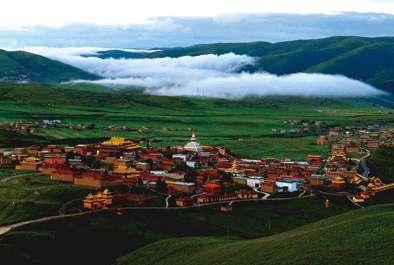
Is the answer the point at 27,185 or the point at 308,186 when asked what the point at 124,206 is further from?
the point at 308,186

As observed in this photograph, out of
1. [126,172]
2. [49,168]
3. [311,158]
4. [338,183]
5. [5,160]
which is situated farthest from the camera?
[311,158]

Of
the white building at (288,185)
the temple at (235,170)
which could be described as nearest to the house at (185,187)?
the temple at (235,170)

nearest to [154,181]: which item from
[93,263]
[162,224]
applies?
[162,224]

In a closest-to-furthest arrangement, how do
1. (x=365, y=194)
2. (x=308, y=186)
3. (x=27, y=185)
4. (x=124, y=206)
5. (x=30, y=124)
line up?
(x=124, y=206)
(x=27, y=185)
(x=365, y=194)
(x=308, y=186)
(x=30, y=124)

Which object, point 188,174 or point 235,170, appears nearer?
point 188,174

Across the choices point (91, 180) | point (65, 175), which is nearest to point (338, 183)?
point (91, 180)

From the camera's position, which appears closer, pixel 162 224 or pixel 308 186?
pixel 162 224

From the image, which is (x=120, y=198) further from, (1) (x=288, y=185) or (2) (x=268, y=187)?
(1) (x=288, y=185)
